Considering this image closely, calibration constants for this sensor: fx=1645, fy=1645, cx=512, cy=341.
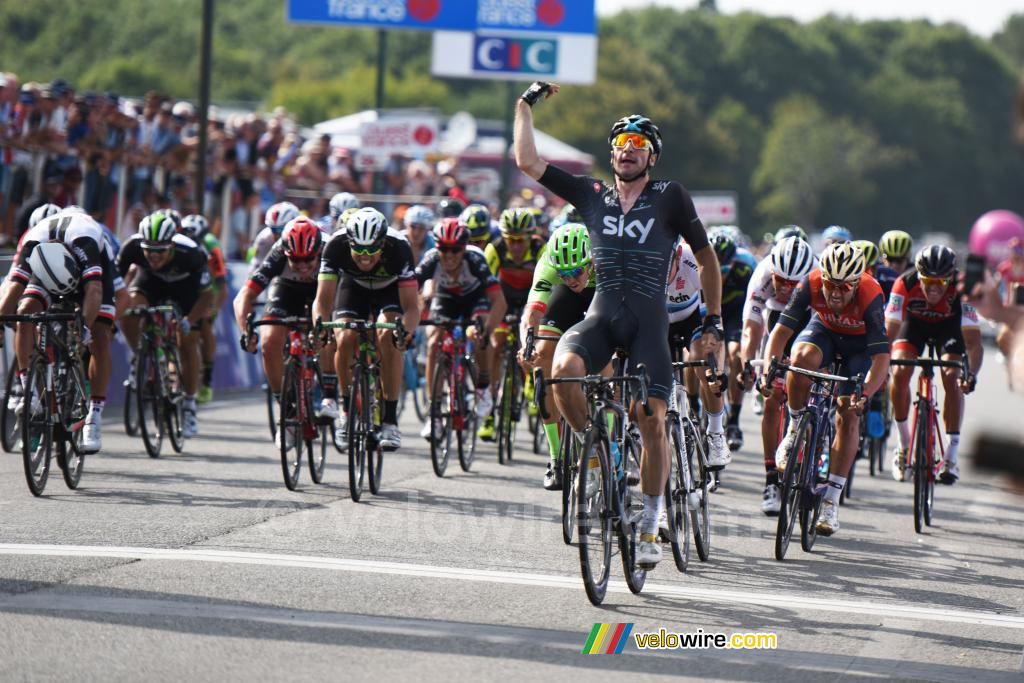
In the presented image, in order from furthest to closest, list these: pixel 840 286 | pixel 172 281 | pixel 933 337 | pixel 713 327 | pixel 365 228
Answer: pixel 172 281 → pixel 933 337 → pixel 365 228 → pixel 840 286 → pixel 713 327

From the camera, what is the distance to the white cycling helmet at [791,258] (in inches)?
440

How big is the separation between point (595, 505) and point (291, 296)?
15.9 feet

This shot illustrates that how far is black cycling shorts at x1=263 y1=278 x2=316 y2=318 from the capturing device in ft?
38.8

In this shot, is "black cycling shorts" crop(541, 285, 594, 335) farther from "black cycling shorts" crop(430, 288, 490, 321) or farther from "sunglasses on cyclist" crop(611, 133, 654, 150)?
"black cycling shorts" crop(430, 288, 490, 321)

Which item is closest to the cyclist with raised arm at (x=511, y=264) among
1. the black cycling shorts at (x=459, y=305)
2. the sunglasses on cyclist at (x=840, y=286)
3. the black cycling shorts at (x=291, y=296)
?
the black cycling shorts at (x=459, y=305)

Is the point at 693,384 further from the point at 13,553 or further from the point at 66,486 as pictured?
the point at 13,553

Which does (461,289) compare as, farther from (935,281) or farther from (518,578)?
(518,578)

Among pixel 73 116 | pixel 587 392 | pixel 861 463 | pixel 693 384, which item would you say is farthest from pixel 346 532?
pixel 73 116

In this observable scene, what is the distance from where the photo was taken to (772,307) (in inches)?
483

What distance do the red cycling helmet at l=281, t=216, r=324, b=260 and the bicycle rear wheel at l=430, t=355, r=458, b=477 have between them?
4.92ft

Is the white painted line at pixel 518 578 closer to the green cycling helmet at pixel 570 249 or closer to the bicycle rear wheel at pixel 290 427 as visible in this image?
the green cycling helmet at pixel 570 249

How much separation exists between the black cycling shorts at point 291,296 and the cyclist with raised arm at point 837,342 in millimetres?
3572

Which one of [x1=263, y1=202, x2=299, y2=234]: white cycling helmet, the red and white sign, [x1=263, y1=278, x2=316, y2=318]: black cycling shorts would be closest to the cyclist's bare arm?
[x1=263, y1=278, x2=316, y2=318]: black cycling shorts

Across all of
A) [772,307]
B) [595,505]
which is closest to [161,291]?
[772,307]
